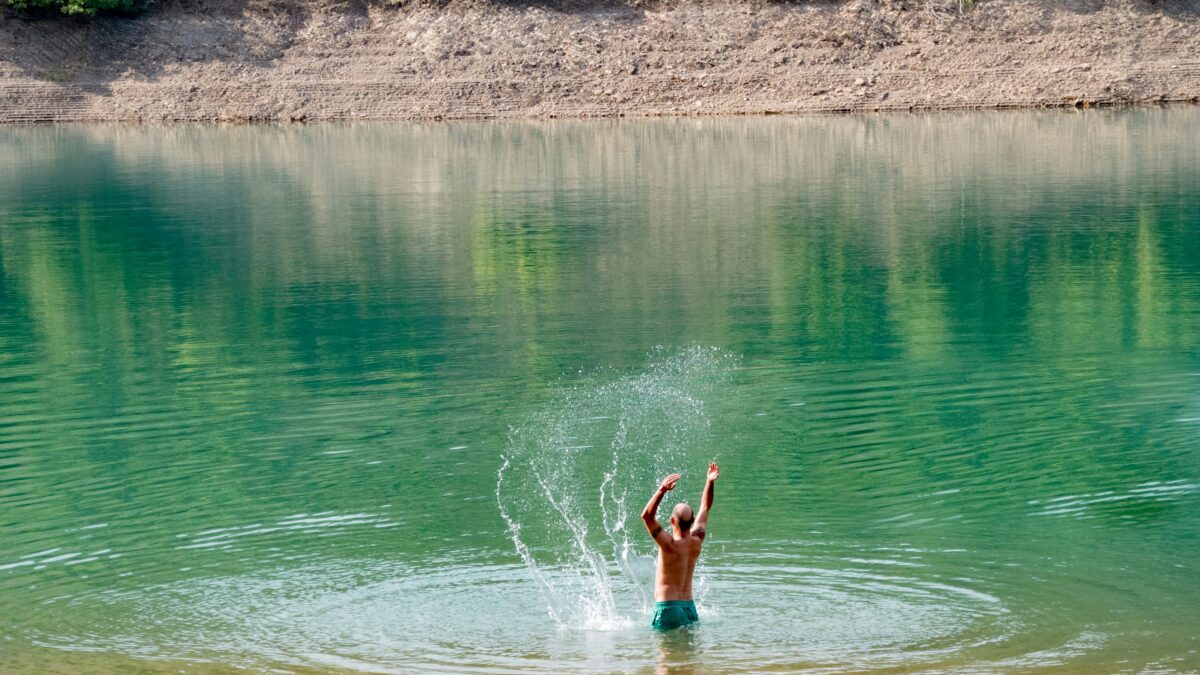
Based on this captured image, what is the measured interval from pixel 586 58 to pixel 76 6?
103 ft

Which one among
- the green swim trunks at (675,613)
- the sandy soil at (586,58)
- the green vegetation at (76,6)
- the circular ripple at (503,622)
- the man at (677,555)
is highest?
the green vegetation at (76,6)

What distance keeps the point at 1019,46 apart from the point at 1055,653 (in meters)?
84.4

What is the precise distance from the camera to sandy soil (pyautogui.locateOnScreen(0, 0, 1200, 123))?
9469cm

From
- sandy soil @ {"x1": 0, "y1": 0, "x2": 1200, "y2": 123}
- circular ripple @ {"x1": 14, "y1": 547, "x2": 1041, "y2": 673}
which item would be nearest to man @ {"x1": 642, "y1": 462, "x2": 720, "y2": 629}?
circular ripple @ {"x1": 14, "y1": 547, "x2": 1041, "y2": 673}

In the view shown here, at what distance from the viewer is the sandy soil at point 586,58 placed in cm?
9469

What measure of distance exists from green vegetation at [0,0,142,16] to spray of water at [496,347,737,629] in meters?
83.6

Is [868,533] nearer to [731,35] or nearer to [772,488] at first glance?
[772,488]

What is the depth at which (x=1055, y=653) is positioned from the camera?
52.2 feet

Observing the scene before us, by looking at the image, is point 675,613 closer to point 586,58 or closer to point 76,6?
point 586,58

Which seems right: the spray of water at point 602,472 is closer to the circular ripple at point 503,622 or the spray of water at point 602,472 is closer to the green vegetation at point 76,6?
the circular ripple at point 503,622

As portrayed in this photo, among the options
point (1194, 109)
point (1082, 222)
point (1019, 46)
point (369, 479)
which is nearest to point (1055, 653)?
point (369, 479)

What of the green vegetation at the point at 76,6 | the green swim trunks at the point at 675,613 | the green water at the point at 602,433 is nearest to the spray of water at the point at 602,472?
the green water at the point at 602,433

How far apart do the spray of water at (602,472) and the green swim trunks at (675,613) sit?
772 millimetres

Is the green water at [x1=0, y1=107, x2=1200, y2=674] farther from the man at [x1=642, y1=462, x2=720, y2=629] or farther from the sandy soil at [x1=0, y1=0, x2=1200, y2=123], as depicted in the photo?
the sandy soil at [x1=0, y1=0, x2=1200, y2=123]
